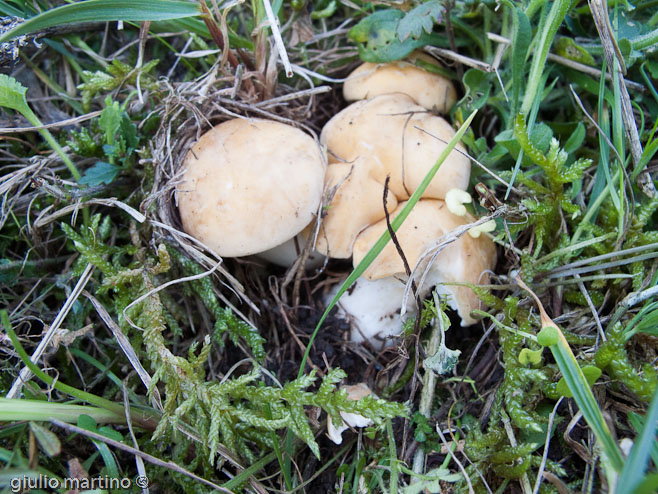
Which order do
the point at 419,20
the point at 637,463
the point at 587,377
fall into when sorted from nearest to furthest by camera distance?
the point at 637,463, the point at 587,377, the point at 419,20

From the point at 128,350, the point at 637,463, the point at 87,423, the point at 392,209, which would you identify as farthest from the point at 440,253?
the point at 87,423

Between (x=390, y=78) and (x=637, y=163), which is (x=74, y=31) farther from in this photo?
(x=637, y=163)

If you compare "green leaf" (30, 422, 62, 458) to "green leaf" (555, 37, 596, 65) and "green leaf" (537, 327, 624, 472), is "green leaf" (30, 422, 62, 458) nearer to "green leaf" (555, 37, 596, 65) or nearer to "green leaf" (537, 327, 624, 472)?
"green leaf" (537, 327, 624, 472)

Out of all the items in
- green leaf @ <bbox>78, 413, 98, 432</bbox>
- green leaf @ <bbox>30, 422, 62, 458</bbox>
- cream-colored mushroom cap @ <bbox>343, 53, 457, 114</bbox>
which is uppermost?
cream-colored mushroom cap @ <bbox>343, 53, 457, 114</bbox>

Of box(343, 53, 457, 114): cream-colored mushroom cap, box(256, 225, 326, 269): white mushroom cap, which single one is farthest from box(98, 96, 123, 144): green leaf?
box(343, 53, 457, 114): cream-colored mushroom cap

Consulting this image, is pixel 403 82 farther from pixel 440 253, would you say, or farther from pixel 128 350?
pixel 128 350

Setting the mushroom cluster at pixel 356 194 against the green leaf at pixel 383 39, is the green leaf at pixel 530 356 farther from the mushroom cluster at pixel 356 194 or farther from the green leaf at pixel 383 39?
the green leaf at pixel 383 39
